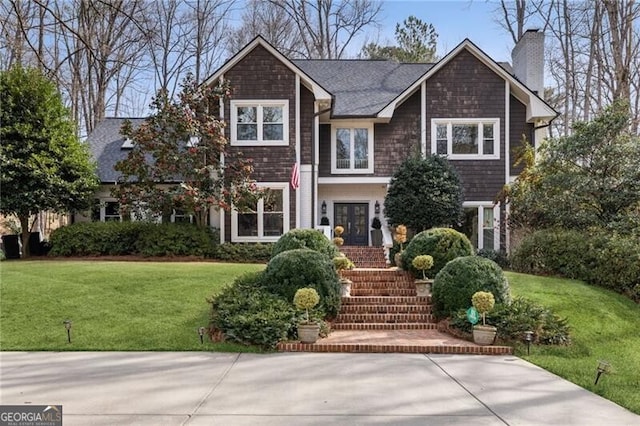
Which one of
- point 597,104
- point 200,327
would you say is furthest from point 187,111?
point 597,104

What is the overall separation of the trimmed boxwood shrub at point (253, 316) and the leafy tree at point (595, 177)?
30.4 ft

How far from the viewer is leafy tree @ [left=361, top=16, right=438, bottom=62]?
95.6 feet

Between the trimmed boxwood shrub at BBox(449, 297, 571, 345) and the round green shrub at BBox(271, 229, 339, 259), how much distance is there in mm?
3816

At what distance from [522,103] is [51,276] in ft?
54.6

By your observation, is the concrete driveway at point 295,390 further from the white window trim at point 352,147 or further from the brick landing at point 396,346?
the white window trim at point 352,147

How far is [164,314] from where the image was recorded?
9695 millimetres

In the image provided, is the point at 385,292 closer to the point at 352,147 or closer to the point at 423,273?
the point at 423,273

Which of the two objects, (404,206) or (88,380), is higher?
(404,206)

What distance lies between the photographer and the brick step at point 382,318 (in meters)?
10.2

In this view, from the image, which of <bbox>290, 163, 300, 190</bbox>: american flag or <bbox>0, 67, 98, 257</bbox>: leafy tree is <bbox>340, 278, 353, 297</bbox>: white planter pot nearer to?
<bbox>290, 163, 300, 190</bbox>: american flag

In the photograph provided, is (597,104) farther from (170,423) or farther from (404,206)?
(170,423)

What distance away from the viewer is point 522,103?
59.7 ft

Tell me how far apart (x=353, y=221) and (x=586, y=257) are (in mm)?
8431

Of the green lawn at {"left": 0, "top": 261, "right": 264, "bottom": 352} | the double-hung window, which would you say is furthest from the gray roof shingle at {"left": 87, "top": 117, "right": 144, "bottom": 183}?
the double-hung window
